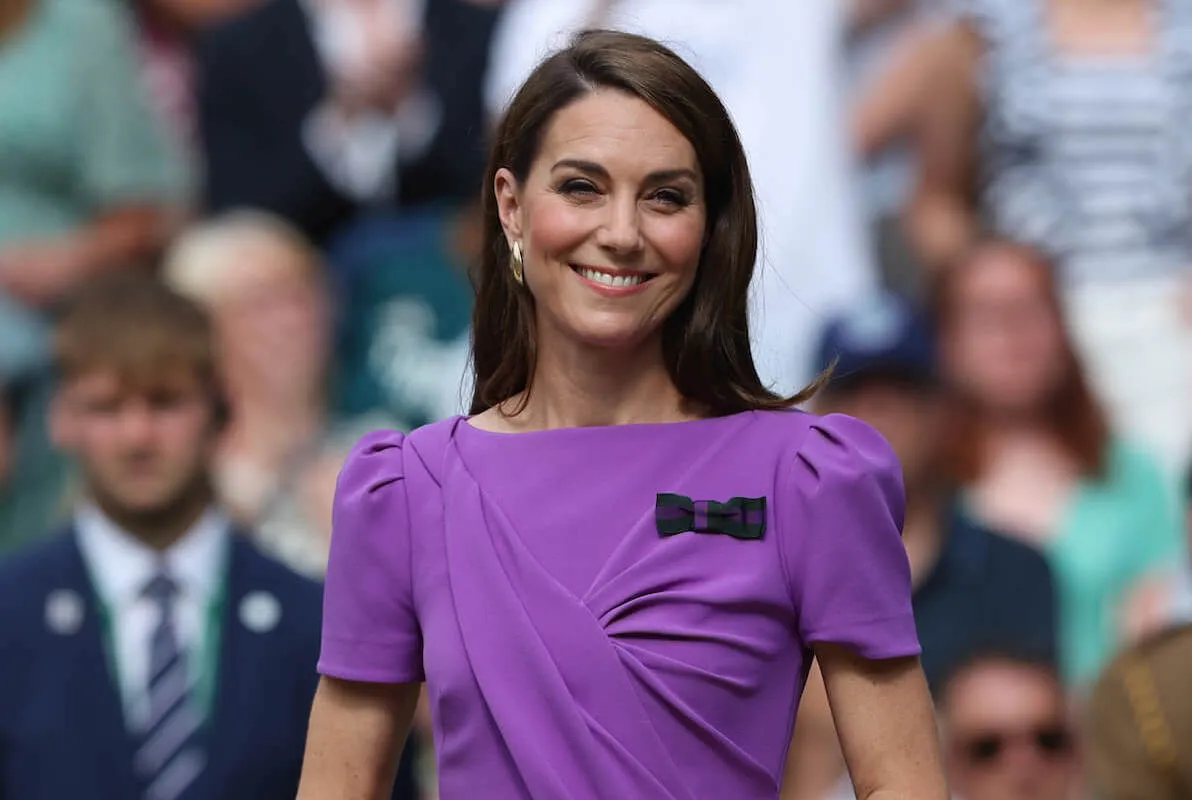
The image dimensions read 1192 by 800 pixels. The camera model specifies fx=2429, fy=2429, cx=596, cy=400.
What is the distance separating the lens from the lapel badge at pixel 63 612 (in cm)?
464

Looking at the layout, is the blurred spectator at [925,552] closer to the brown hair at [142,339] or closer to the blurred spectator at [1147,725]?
the blurred spectator at [1147,725]

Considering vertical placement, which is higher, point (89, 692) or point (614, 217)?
point (614, 217)

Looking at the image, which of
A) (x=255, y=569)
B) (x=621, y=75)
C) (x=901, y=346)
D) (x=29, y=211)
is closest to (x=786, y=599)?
(x=621, y=75)

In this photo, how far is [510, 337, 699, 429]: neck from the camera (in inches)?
121

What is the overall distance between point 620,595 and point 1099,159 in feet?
14.7

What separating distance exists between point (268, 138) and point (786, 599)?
467cm

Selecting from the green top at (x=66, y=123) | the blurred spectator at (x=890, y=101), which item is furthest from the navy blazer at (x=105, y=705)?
the blurred spectator at (x=890, y=101)

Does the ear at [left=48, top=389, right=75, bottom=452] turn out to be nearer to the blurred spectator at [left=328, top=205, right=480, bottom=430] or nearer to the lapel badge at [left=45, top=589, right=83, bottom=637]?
the lapel badge at [left=45, top=589, right=83, bottom=637]

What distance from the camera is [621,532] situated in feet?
9.70

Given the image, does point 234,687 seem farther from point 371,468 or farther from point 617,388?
point 617,388

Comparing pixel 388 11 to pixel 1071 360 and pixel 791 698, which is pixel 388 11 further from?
pixel 791 698

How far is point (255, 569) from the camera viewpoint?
4750 millimetres

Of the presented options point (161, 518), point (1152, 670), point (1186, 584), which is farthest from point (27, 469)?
point (1152, 670)

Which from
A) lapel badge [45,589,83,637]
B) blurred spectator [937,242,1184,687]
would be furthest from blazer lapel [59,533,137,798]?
blurred spectator [937,242,1184,687]
